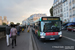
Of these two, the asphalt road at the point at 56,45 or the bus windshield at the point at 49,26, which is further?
the bus windshield at the point at 49,26

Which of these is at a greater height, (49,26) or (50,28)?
(49,26)

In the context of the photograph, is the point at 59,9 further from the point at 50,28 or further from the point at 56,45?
the point at 56,45

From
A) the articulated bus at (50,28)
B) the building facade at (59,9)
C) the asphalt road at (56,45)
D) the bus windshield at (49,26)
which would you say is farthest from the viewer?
the building facade at (59,9)

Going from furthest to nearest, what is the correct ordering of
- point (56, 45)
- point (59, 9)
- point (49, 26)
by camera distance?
point (59, 9)
point (49, 26)
point (56, 45)

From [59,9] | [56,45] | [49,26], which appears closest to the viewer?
[56,45]

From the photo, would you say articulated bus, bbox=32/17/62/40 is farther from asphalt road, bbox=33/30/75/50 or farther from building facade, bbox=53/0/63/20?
building facade, bbox=53/0/63/20

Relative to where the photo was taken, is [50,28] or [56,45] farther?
[50,28]

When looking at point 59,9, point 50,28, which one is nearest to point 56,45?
point 50,28

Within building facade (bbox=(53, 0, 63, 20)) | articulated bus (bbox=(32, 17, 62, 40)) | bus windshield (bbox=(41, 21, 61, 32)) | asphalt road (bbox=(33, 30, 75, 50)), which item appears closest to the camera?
Answer: asphalt road (bbox=(33, 30, 75, 50))

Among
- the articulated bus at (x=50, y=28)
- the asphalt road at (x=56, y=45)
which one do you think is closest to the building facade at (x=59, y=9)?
the articulated bus at (x=50, y=28)

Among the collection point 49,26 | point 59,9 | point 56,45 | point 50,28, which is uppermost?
point 59,9

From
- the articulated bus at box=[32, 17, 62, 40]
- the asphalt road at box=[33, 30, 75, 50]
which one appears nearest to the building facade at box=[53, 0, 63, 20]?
the articulated bus at box=[32, 17, 62, 40]

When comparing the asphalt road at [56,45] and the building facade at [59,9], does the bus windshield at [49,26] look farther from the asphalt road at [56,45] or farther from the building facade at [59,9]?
the building facade at [59,9]

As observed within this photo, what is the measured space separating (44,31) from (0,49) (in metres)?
4.38
